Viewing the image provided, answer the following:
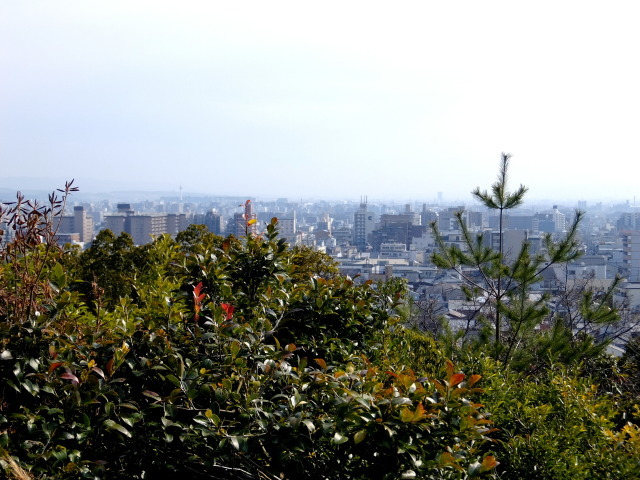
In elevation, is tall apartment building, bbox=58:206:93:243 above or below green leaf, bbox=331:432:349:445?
below

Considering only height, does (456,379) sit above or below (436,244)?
below

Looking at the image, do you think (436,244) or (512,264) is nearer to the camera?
(512,264)

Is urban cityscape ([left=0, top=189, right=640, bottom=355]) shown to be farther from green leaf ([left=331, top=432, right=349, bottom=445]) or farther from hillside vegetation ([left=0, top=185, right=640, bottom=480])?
green leaf ([left=331, top=432, right=349, bottom=445])

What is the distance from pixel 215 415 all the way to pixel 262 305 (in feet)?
3.64

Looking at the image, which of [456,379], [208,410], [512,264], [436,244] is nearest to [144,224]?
[436,244]

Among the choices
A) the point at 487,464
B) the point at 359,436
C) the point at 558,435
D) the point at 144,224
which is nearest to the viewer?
the point at 359,436

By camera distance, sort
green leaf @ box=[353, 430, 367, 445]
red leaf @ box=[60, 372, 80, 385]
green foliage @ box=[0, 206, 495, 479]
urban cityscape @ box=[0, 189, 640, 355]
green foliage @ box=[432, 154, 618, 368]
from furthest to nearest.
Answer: urban cityscape @ box=[0, 189, 640, 355]
green foliage @ box=[432, 154, 618, 368]
red leaf @ box=[60, 372, 80, 385]
green foliage @ box=[0, 206, 495, 479]
green leaf @ box=[353, 430, 367, 445]

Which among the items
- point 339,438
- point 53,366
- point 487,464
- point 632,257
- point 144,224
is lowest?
point 144,224

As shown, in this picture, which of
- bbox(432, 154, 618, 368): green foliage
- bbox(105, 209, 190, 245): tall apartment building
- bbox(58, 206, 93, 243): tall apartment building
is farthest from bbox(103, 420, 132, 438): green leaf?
bbox(105, 209, 190, 245): tall apartment building

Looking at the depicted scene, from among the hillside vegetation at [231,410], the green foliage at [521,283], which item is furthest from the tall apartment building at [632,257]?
the hillside vegetation at [231,410]

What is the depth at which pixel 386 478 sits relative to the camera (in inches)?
Result: 74.1

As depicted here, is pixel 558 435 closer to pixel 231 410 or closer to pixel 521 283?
pixel 231 410

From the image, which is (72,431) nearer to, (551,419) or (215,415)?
(215,415)

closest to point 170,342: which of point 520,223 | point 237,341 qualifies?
point 237,341
